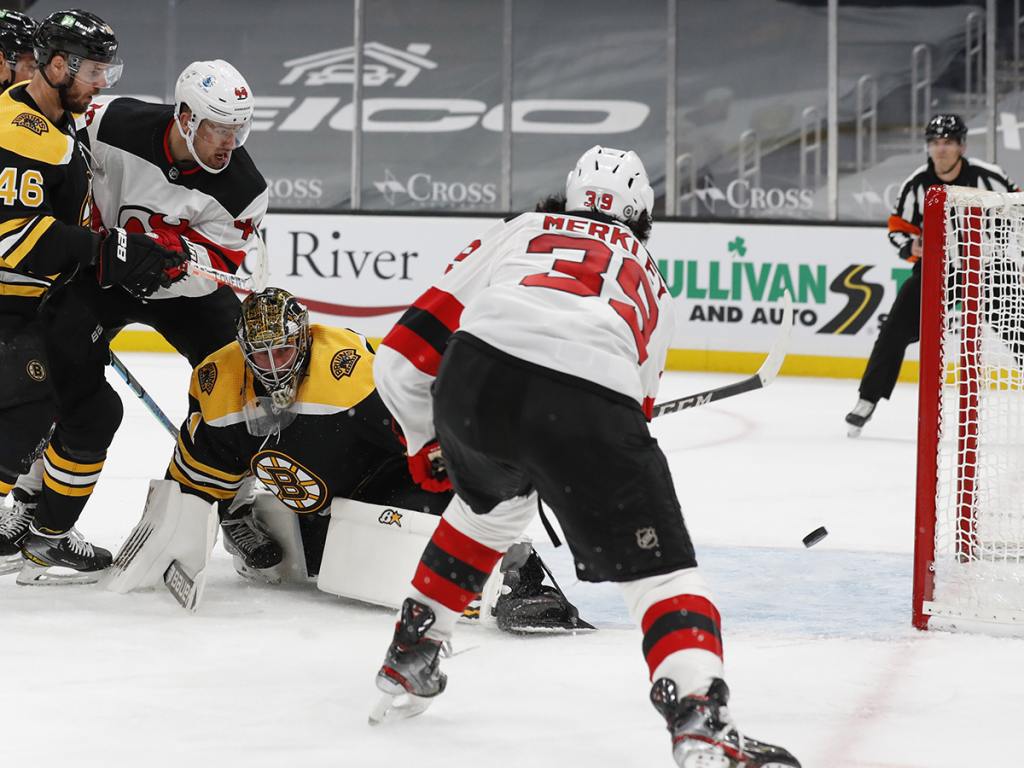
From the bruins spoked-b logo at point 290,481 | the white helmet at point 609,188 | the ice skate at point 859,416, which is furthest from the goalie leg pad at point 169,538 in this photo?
the ice skate at point 859,416

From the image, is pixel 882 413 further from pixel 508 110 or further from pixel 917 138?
pixel 508 110

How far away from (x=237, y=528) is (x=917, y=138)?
6202 mm

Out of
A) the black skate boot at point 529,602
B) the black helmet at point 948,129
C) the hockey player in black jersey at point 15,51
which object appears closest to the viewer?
the black skate boot at point 529,602

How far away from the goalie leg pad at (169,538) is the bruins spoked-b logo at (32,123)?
701 millimetres

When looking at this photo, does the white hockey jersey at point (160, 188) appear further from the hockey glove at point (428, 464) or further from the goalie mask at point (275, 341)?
the hockey glove at point (428, 464)

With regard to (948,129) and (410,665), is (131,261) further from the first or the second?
(948,129)

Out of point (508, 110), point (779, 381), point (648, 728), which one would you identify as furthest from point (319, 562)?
point (508, 110)

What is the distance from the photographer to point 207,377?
2.82 m

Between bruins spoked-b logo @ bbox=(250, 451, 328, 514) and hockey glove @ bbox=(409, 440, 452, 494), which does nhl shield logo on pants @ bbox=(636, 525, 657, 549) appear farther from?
bruins spoked-b logo @ bbox=(250, 451, 328, 514)

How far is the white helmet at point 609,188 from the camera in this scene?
2.02 meters

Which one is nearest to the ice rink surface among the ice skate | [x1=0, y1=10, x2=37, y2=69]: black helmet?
[x1=0, y1=10, x2=37, y2=69]: black helmet

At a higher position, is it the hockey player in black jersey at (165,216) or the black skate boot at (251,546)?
the hockey player in black jersey at (165,216)

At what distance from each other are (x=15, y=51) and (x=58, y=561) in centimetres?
126

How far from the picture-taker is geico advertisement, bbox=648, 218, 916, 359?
22.4ft
